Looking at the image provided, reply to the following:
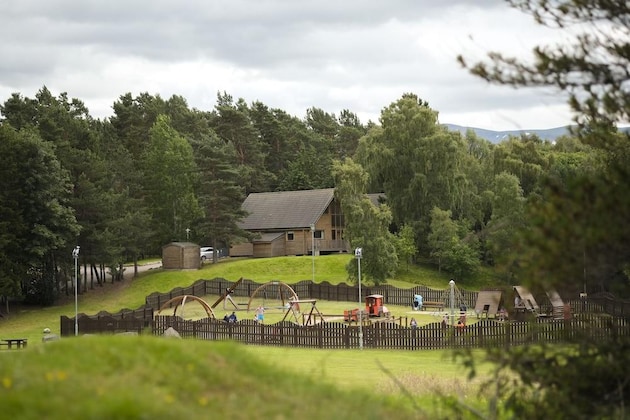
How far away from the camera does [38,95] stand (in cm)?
8306

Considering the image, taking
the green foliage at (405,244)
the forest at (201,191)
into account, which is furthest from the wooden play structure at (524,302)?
the green foliage at (405,244)

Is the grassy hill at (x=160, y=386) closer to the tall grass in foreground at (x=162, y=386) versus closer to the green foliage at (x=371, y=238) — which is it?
the tall grass in foreground at (x=162, y=386)

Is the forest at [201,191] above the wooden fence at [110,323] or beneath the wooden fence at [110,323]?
above

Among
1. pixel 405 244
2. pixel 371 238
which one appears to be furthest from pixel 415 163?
pixel 371 238

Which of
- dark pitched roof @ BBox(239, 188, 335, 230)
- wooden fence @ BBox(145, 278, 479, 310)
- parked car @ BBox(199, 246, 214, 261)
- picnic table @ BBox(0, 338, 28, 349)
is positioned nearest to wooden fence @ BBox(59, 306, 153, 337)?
picnic table @ BBox(0, 338, 28, 349)

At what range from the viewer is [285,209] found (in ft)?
263

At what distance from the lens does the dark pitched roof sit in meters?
77.9

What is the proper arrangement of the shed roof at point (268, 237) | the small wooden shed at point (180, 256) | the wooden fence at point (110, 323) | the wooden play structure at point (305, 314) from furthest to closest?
1. the shed roof at point (268, 237)
2. the small wooden shed at point (180, 256)
3. the wooden play structure at point (305, 314)
4. the wooden fence at point (110, 323)

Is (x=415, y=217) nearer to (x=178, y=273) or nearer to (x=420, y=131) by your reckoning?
(x=420, y=131)

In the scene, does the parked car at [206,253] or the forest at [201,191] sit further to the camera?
the parked car at [206,253]

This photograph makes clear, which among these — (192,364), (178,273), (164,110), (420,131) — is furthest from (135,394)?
(164,110)

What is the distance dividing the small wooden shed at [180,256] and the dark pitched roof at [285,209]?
10566 mm

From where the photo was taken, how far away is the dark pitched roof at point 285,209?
256 feet

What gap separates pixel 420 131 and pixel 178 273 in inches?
884
